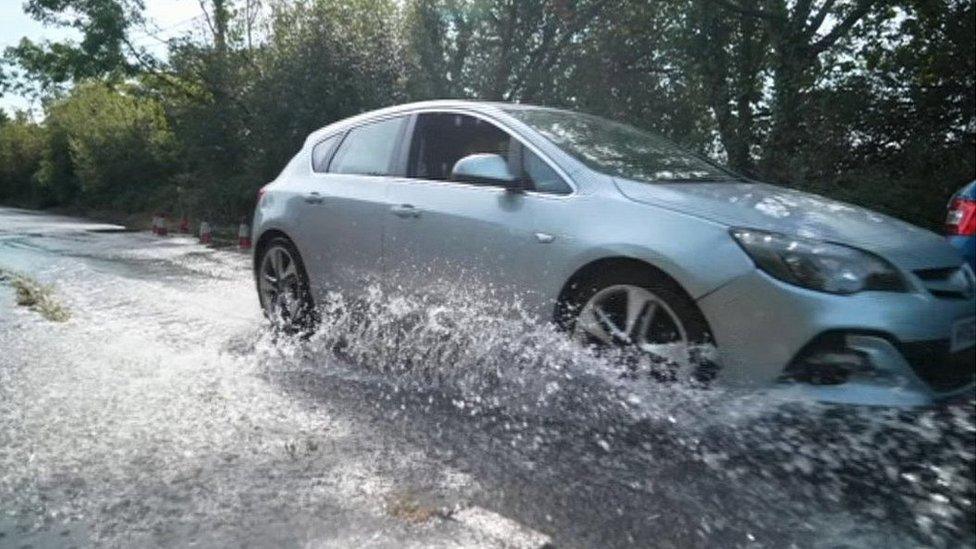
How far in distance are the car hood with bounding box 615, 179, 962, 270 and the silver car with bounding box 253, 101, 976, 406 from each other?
0.04ft

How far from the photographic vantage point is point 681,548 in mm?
2344

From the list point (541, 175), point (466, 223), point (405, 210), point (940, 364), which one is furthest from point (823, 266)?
point (405, 210)

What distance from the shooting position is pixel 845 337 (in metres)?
2.94

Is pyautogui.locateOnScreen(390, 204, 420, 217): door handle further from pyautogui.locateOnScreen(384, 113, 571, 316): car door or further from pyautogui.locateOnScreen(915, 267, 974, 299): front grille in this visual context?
pyautogui.locateOnScreen(915, 267, 974, 299): front grille

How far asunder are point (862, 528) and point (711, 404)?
81cm

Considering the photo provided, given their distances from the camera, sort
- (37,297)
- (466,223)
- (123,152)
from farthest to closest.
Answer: (123,152), (37,297), (466,223)

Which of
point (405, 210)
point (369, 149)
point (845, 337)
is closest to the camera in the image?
point (845, 337)

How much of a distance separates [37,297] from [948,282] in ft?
21.8

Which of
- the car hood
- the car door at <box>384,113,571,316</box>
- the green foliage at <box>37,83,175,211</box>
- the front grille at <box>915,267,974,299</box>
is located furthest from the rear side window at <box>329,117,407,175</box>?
the green foliage at <box>37,83,175,211</box>

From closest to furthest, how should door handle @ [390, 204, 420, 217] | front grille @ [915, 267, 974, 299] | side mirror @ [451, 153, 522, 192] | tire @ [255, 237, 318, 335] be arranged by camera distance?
front grille @ [915, 267, 974, 299] → side mirror @ [451, 153, 522, 192] → door handle @ [390, 204, 420, 217] → tire @ [255, 237, 318, 335]

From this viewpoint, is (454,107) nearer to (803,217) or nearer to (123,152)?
(803,217)

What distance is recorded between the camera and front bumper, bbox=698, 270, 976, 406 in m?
2.92

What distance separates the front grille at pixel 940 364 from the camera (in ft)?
9.70

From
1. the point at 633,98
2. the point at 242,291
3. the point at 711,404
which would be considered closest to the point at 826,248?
the point at 711,404
